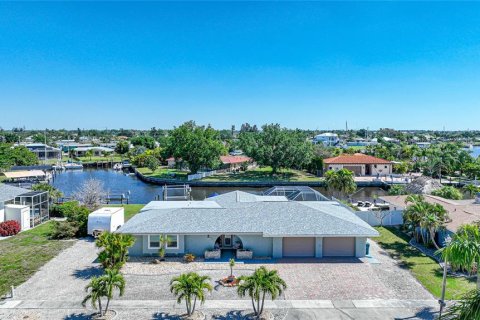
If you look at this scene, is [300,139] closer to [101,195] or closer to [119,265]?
[101,195]

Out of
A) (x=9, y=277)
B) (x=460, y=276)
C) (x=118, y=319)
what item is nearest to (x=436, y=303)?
(x=460, y=276)

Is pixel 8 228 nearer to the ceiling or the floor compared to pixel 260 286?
nearer to the floor

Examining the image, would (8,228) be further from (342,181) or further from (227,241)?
(342,181)

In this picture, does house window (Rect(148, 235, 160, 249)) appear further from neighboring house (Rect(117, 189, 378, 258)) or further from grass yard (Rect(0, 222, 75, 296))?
grass yard (Rect(0, 222, 75, 296))

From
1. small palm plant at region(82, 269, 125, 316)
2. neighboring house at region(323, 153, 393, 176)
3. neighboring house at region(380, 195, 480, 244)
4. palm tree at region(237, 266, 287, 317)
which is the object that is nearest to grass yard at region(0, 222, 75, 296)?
small palm plant at region(82, 269, 125, 316)

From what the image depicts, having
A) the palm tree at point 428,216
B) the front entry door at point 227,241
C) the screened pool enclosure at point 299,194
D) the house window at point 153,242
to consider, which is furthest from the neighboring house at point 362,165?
the house window at point 153,242

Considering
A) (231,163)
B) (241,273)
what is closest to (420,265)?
(241,273)
